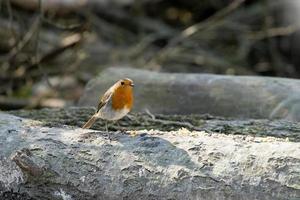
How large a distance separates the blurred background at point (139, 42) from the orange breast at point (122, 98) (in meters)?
2.73

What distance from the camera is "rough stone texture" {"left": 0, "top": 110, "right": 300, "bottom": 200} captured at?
7.70 ft

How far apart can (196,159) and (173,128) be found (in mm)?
868

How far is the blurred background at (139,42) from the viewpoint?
617cm

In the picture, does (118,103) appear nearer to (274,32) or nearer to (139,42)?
(274,32)

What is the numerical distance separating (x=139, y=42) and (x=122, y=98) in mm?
3919

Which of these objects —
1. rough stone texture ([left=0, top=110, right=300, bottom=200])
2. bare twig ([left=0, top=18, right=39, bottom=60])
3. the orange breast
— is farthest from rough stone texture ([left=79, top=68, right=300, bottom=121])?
bare twig ([left=0, top=18, right=39, bottom=60])

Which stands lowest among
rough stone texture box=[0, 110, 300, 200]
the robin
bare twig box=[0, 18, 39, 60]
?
rough stone texture box=[0, 110, 300, 200]

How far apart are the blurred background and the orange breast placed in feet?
8.97

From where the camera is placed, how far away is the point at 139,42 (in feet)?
22.7

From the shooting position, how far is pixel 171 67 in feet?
21.1

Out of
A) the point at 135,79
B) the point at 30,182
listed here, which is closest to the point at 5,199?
the point at 30,182

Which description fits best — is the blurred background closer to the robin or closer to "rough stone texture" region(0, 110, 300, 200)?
the robin

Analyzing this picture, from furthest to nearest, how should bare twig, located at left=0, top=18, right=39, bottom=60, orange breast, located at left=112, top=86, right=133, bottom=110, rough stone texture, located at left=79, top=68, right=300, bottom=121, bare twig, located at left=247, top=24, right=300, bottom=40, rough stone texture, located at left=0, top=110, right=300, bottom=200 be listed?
bare twig, located at left=247, top=24, right=300, bottom=40 → bare twig, located at left=0, top=18, right=39, bottom=60 → rough stone texture, located at left=79, top=68, right=300, bottom=121 → orange breast, located at left=112, top=86, right=133, bottom=110 → rough stone texture, located at left=0, top=110, right=300, bottom=200

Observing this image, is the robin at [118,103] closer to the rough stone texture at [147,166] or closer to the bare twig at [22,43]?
the rough stone texture at [147,166]
